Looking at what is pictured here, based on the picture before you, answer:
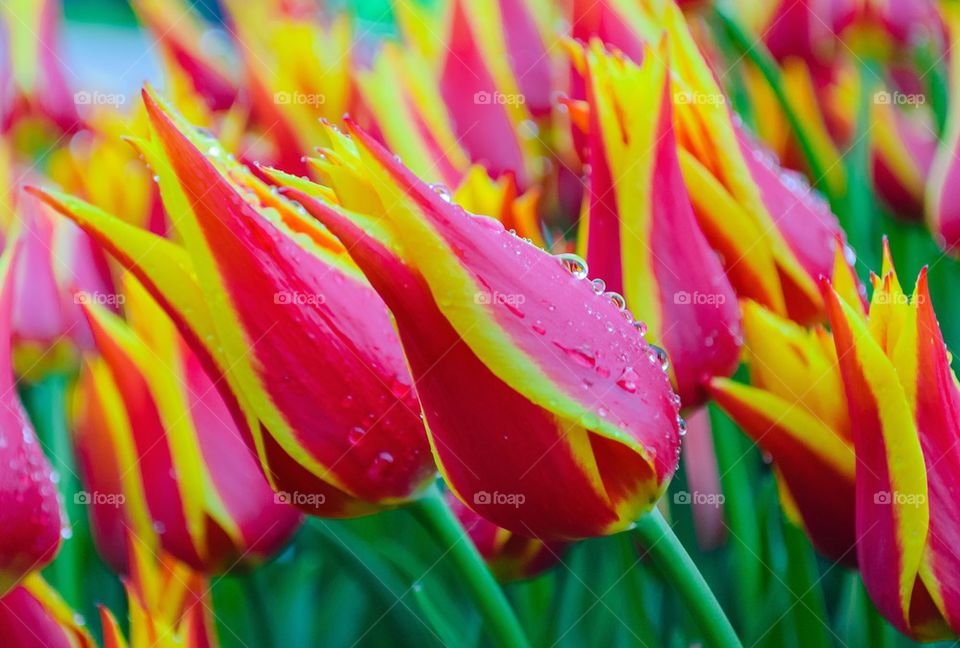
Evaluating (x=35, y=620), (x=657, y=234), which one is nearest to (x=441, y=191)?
(x=657, y=234)

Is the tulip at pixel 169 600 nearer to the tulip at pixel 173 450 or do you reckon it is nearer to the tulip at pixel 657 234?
the tulip at pixel 173 450

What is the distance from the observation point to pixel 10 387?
0.92 ft

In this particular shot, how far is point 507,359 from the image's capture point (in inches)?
9.8

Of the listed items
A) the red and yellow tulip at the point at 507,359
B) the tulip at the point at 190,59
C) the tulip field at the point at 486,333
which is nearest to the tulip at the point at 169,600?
the tulip field at the point at 486,333

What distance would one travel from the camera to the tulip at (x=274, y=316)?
9.9 inches

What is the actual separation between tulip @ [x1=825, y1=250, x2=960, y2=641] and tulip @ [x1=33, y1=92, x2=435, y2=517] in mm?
113

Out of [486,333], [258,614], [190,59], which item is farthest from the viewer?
[190,59]

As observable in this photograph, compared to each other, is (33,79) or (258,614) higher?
(33,79)

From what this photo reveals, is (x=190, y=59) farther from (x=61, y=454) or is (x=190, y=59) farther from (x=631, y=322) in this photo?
(x=631, y=322)

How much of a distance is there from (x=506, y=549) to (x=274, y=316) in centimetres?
12

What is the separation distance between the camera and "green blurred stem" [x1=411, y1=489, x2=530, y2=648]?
0.31 m

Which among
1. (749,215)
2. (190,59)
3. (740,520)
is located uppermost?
(190,59)

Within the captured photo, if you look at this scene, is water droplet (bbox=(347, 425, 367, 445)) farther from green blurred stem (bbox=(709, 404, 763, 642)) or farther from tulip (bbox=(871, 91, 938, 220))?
tulip (bbox=(871, 91, 938, 220))

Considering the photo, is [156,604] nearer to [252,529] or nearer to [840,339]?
[252,529]
